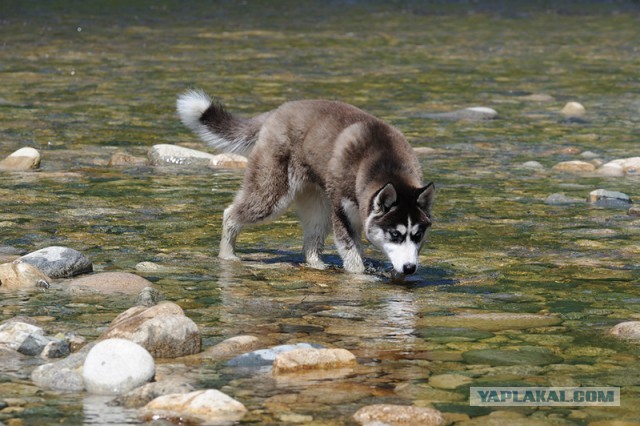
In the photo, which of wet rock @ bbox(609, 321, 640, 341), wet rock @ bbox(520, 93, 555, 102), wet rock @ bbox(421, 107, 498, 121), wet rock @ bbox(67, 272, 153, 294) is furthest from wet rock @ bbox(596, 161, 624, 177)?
wet rock @ bbox(67, 272, 153, 294)

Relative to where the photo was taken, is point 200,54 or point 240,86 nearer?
point 240,86

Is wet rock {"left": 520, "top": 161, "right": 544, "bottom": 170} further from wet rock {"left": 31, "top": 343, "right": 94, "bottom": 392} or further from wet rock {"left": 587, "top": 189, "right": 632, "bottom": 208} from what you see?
wet rock {"left": 31, "top": 343, "right": 94, "bottom": 392}

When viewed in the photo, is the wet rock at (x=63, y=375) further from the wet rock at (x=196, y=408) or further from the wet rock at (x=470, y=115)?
the wet rock at (x=470, y=115)

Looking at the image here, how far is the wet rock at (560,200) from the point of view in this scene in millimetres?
10156

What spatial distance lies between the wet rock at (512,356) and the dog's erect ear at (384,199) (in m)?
1.59

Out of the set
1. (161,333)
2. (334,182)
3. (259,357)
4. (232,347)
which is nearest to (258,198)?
(334,182)

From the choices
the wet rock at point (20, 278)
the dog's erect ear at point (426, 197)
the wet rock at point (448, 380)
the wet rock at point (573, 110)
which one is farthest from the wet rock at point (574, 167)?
the wet rock at point (448, 380)

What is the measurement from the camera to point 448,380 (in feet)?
18.7

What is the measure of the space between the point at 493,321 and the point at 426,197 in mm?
1141

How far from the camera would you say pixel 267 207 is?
843 cm

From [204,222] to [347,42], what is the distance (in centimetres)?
1328

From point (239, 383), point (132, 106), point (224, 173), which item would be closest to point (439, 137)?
point (224, 173)

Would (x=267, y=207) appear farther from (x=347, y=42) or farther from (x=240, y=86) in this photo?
(x=347, y=42)

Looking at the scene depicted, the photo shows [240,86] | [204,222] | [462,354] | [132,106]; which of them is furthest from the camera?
[240,86]
